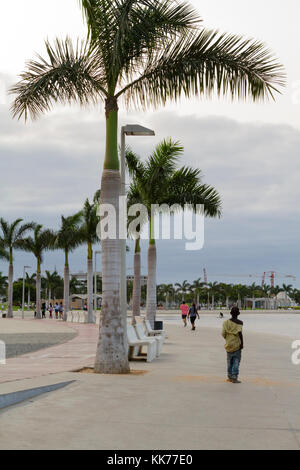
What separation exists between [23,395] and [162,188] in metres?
16.4

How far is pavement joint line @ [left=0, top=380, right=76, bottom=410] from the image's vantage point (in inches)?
350

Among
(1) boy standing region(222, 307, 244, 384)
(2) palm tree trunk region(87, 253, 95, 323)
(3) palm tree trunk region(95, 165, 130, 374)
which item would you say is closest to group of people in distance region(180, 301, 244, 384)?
(1) boy standing region(222, 307, 244, 384)

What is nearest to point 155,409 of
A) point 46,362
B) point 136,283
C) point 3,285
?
point 46,362

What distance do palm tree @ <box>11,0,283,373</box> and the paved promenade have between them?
1.62 metres

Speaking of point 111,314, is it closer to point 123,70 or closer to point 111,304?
point 111,304

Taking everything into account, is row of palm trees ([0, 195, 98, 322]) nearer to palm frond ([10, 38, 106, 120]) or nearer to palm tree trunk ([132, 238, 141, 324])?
palm tree trunk ([132, 238, 141, 324])

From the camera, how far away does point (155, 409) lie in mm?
8734

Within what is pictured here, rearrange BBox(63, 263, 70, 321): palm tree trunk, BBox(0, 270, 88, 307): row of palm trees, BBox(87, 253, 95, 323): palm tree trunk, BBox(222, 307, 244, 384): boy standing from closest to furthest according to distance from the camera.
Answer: BBox(222, 307, 244, 384): boy standing
BBox(87, 253, 95, 323): palm tree trunk
BBox(63, 263, 70, 321): palm tree trunk
BBox(0, 270, 88, 307): row of palm trees

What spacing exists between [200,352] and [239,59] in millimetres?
9552

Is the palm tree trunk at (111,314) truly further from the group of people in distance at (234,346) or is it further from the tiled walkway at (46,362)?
the group of people in distance at (234,346)

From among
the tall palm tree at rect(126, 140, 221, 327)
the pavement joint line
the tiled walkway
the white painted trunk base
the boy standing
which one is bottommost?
the tiled walkway

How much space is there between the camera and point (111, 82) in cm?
1356

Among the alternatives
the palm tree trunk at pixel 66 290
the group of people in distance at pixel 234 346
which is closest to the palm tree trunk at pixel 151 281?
the group of people in distance at pixel 234 346

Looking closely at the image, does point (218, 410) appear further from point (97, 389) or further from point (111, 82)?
point (111, 82)
